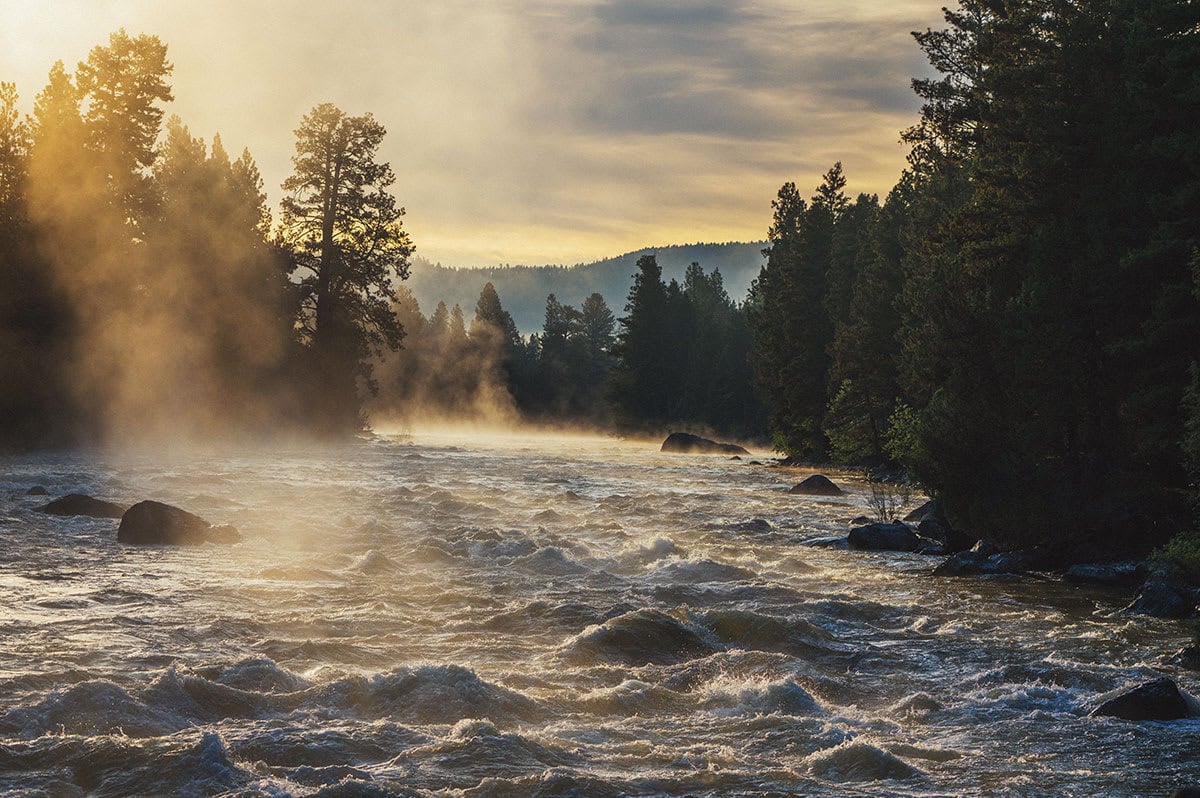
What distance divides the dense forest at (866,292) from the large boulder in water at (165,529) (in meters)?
15.4

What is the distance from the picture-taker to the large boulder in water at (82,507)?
951 inches

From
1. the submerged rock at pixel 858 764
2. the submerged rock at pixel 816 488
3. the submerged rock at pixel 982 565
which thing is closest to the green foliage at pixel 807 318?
the submerged rock at pixel 816 488

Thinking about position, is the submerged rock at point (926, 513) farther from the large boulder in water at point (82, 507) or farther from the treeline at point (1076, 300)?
the large boulder in water at point (82, 507)

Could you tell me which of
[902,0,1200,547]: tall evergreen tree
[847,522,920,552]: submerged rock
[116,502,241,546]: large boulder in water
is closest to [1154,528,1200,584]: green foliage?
[902,0,1200,547]: tall evergreen tree

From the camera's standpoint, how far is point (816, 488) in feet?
131

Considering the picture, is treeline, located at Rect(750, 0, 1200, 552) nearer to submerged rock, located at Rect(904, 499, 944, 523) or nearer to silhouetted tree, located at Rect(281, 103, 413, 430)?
submerged rock, located at Rect(904, 499, 944, 523)

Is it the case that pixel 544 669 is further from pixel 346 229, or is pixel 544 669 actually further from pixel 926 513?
pixel 346 229

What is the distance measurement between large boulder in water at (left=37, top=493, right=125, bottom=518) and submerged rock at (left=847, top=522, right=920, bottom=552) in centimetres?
1650

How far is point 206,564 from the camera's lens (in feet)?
62.5

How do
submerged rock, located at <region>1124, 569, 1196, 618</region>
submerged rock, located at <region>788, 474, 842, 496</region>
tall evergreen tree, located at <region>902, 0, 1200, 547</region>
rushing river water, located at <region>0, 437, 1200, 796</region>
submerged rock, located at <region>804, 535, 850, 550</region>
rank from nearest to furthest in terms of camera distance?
rushing river water, located at <region>0, 437, 1200, 796</region>
submerged rock, located at <region>1124, 569, 1196, 618</region>
tall evergreen tree, located at <region>902, 0, 1200, 547</region>
submerged rock, located at <region>804, 535, 850, 550</region>
submerged rock, located at <region>788, 474, 842, 496</region>

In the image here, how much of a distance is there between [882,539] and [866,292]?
3001 cm

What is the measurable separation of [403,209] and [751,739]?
175 feet


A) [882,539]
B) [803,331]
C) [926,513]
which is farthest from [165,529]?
[803,331]

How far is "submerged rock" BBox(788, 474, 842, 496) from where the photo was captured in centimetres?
3947
